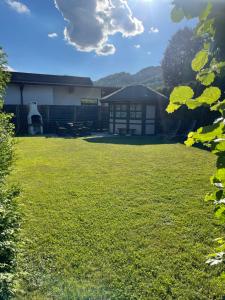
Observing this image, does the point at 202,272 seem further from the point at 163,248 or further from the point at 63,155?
the point at 63,155

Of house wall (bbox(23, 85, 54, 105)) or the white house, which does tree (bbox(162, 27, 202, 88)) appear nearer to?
the white house

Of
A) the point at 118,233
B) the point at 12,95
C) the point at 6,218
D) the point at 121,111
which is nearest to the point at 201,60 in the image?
the point at 6,218

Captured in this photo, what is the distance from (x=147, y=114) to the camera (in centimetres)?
1888

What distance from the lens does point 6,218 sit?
3055 millimetres

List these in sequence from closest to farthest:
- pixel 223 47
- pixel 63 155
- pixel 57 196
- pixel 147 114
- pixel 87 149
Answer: pixel 223 47, pixel 57 196, pixel 63 155, pixel 87 149, pixel 147 114

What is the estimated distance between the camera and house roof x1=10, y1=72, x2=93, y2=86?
2236 cm

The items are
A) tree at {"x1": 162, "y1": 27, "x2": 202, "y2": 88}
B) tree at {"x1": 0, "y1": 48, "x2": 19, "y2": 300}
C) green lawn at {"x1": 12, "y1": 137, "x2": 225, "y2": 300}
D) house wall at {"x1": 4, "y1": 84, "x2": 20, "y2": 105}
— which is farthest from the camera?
tree at {"x1": 162, "y1": 27, "x2": 202, "y2": 88}

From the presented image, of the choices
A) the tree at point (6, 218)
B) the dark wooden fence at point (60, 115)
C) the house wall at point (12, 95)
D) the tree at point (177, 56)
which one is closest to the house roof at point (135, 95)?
the dark wooden fence at point (60, 115)

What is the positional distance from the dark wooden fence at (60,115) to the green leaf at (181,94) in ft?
62.6

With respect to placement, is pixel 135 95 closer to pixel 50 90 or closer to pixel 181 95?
pixel 50 90

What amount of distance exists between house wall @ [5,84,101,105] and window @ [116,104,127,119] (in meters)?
6.47

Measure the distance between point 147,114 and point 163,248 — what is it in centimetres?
1550

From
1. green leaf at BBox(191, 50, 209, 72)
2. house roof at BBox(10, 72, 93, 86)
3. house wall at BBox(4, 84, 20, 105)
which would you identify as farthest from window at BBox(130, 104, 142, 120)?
green leaf at BBox(191, 50, 209, 72)

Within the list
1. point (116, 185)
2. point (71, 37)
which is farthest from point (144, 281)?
point (71, 37)
